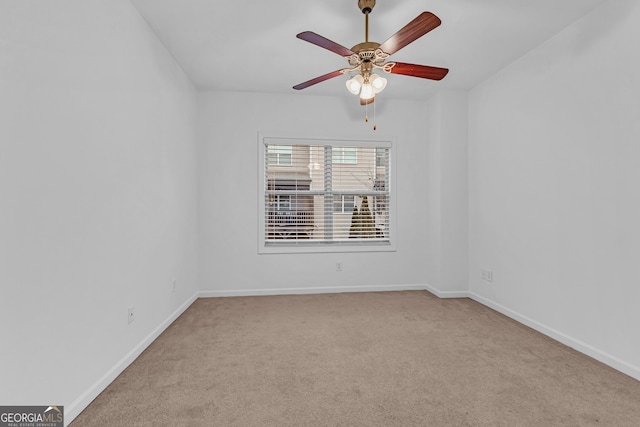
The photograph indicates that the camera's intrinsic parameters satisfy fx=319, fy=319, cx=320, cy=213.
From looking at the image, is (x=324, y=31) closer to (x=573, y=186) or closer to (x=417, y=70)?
(x=417, y=70)

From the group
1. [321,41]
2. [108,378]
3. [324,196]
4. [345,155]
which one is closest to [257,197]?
[324,196]

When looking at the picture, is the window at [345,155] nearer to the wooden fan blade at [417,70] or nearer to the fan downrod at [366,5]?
the wooden fan blade at [417,70]

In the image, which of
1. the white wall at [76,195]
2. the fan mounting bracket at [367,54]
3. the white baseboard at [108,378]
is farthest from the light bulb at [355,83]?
the white baseboard at [108,378]

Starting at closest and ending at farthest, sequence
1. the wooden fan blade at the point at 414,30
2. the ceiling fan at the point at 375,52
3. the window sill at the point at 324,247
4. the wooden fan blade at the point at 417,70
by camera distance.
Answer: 1. the wooden fan blade at the point at 414,30
2. the ceiling fan at the point at 375,52
3. the wooden fan blade at the point at 417,70
4. the window sill at the point at 324,247

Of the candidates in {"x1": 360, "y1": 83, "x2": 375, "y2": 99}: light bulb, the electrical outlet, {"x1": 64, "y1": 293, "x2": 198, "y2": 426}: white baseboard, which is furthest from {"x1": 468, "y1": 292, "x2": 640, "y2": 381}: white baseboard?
{"x1": 64, "y1": 293, "x2": 198, "y2": 426}: white baseboard

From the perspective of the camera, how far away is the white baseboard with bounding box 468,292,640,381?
215 centimetres

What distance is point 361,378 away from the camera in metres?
2.08

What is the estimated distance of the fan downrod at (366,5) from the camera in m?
2.22

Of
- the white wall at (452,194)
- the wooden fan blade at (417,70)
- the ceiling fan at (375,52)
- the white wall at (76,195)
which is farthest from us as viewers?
the white wall at (452,194)

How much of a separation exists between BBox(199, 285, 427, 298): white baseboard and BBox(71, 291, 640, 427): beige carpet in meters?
0.81

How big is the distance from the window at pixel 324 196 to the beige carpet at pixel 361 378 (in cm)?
131

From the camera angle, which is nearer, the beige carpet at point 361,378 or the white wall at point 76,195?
the white wall at point 76,195

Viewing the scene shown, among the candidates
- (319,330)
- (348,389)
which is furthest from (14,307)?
(319,330)

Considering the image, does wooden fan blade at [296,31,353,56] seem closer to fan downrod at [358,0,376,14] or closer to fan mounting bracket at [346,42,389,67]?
fan mounting bracket at [346,42,389,67]
